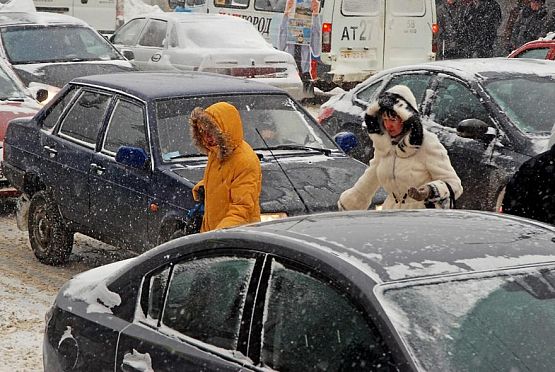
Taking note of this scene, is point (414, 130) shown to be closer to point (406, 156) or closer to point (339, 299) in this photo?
point (406, 156)

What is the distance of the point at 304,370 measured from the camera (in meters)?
3.98

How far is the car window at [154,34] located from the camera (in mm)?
18969

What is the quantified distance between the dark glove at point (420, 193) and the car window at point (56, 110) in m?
4.04

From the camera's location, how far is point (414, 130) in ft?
22.5

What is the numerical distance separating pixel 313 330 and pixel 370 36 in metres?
17.2

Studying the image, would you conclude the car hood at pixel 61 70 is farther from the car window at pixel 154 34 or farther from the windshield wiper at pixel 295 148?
the windshield wiper at pixel 295 148

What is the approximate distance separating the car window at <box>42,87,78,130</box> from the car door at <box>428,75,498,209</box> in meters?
2.89

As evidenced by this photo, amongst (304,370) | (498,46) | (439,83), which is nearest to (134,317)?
(304,370)

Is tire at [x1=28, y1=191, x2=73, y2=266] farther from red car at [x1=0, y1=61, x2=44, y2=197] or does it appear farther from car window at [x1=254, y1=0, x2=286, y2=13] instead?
car window at [x1=254, y1=0, x2=286, y2=13]

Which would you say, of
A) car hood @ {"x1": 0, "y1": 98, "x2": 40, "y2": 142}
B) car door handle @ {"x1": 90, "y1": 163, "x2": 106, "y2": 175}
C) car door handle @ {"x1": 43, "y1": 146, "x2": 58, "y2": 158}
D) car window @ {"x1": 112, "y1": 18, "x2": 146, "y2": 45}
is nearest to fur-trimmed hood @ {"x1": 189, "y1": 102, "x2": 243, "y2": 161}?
car door handle @ {"x1": 90, "y1": 163, "x2": 106, "y2": 175}

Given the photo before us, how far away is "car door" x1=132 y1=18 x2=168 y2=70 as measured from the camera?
18781mm

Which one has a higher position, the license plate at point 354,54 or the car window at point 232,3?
the car window at point 232,3

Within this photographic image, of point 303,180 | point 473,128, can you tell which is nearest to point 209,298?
point 303,180

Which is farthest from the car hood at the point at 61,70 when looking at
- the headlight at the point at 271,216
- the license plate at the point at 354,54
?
the headlight at the point at 271,216
